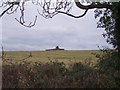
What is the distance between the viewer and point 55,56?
5.77 metres

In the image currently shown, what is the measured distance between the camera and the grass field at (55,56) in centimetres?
530

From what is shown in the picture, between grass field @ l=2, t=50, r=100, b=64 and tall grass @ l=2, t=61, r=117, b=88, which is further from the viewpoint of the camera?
tall grass @ l=2, t=61, r=117, b=88

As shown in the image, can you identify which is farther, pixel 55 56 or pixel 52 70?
pixel 52 70

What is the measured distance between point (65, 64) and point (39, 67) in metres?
0.40

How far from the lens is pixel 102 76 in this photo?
5148 millimetres

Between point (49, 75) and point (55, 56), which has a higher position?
point (55, 56)

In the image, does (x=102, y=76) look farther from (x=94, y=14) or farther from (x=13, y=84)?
(x=13, y=84)

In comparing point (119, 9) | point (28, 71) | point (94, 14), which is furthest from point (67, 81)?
point (119, 9)

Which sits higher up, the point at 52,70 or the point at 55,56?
the point at 55,56

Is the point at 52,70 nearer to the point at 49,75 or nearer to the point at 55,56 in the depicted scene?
the point at 49,75

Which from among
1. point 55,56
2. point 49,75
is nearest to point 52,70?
point 49,75

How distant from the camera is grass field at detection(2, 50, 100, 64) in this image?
530 centimetres

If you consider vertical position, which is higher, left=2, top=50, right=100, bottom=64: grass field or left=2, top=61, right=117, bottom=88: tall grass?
left=2, top=50, right=100, bottom=64: grass field

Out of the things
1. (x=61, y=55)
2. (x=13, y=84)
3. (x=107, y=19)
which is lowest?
(x=13, y=84)
